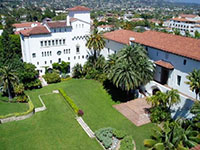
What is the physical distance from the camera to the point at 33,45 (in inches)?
1834

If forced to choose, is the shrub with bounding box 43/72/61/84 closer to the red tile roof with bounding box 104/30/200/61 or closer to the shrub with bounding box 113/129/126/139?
the red tile roof with bounding box 104/30/200/61

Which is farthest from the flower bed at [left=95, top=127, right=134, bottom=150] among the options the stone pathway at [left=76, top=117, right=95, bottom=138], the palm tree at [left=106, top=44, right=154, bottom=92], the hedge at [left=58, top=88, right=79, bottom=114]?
the palm tree at [left=106, top=44, right=154, bottom=92]

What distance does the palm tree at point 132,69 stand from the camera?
32.5 meters

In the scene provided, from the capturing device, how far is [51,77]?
4684 centimetres

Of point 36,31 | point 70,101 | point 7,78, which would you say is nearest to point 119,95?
point 70,101

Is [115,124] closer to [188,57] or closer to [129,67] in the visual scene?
[129,67]

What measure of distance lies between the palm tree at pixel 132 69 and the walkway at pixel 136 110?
8.61ft

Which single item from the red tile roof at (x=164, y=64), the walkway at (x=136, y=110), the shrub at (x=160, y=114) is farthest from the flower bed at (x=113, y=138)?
the red tile roof at (x=164, y=64)

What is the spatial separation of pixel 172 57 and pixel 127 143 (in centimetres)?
1526

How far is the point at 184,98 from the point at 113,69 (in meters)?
12.3

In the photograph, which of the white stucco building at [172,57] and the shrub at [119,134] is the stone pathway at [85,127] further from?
the white stucco building at [172,57]

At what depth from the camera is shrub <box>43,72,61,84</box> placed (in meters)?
46.8

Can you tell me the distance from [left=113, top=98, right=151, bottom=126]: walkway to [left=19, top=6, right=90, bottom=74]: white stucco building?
22.7 metres

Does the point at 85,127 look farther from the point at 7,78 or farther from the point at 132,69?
the point at 7,78
